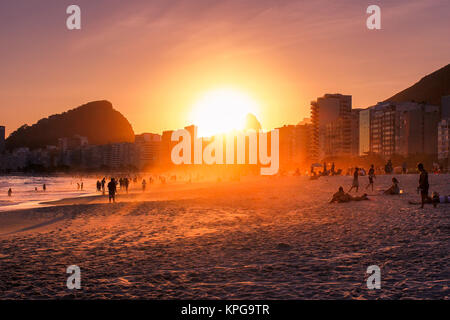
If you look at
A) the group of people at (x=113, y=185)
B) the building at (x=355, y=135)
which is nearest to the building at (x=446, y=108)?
the building at (x=355, y=135)

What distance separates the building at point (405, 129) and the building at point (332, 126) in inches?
864

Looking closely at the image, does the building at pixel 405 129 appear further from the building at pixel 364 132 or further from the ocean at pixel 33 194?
the ocean at pixel 33 194

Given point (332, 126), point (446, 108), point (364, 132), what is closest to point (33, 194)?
point (364, 132)

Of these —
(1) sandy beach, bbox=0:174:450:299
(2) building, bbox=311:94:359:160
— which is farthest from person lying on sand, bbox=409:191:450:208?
(2) building, bbox=311:94:359:160

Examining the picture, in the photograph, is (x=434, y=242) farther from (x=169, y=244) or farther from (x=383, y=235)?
(x=169, y=244)

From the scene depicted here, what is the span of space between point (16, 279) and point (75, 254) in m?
2.49

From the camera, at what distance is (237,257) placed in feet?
31.4

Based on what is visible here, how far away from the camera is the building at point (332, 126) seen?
172 metres

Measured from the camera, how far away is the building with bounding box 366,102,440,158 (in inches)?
5497

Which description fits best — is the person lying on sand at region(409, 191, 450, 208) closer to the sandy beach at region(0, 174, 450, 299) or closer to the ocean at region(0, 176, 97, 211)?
the sandy beach at region(0, 174, 450, 299)

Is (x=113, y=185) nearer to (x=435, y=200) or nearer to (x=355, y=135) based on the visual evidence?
(x=435, y=200)

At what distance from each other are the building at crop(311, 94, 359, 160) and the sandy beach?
16256 centimetres
